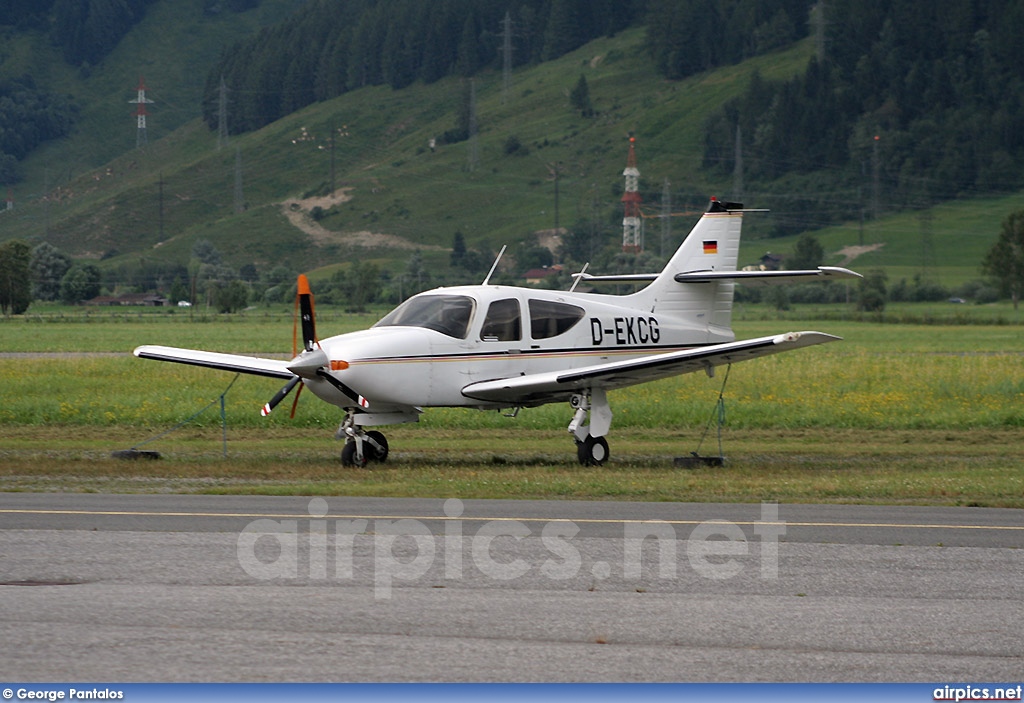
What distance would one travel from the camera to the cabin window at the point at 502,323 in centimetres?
1848

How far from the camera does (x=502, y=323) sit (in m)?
18.6

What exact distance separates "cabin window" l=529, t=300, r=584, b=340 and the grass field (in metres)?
1.91

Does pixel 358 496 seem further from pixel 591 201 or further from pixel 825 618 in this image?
pixel 591 201

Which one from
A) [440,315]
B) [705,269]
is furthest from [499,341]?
[705,269]

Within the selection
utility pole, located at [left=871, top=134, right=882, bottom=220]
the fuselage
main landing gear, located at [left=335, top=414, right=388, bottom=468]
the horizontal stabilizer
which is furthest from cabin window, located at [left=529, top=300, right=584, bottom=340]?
utility pole, located at [left=871, top=134, right=882, bottom=220]

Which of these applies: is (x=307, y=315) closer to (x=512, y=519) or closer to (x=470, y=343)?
(x=470, y=343)

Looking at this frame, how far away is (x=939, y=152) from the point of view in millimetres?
189250

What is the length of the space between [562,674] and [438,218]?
18437 cm

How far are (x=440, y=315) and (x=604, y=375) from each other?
7.99ft

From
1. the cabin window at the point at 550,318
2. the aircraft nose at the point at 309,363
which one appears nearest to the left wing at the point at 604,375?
the cabin window at the point at 550,318

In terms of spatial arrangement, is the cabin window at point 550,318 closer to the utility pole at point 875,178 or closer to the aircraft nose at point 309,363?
the aircraft nose at point 309,363

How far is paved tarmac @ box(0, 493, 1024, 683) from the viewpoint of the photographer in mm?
7211

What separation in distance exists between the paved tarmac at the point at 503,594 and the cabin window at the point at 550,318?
19.9 ft

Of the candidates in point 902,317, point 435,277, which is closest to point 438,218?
point 435,277
